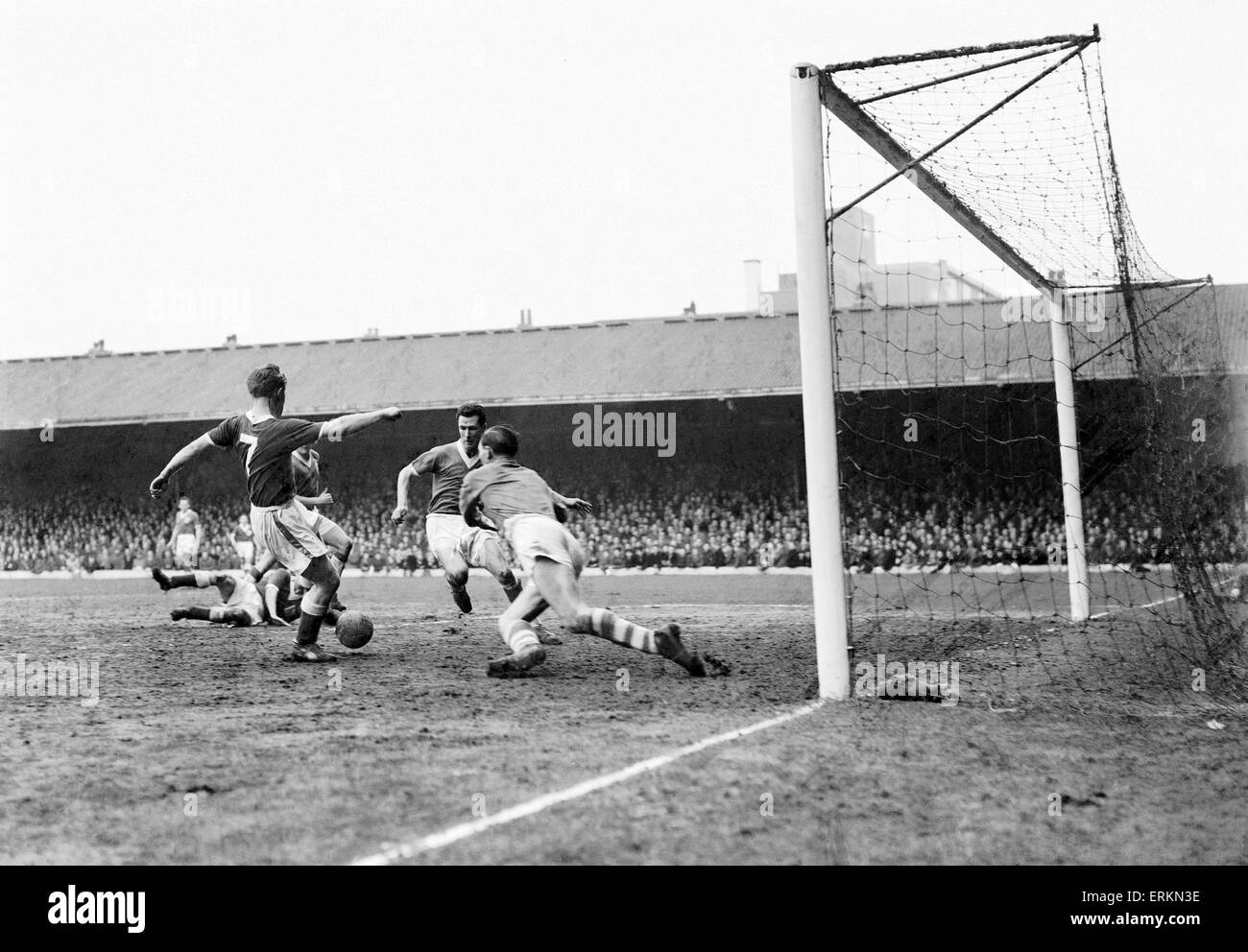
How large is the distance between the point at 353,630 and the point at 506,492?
172 cm

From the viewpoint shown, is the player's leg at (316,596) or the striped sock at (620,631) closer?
the striped sock at (620,631)

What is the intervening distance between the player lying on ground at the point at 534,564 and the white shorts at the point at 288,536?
3.59 ft

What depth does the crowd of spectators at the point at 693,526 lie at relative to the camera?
66.7ft

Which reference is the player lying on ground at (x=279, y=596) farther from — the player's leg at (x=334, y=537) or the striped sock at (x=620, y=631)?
the striped sock at (x=620, y=631)

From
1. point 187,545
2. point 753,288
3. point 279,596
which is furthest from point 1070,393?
point 753,288

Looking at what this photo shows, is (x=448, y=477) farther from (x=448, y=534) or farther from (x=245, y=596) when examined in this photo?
(x=245, y=596)

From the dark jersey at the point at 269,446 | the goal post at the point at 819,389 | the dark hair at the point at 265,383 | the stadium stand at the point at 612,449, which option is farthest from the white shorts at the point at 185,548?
the goal post at the point at 819,389

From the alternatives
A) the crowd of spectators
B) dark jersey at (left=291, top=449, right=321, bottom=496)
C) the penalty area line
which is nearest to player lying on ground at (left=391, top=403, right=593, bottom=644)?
dark jersey at (left=291, top=449, right=321, bottom=496)

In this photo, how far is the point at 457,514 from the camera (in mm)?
10438

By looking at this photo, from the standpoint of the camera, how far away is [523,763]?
4.59 m

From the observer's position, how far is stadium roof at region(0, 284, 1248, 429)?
2027 centimetres
